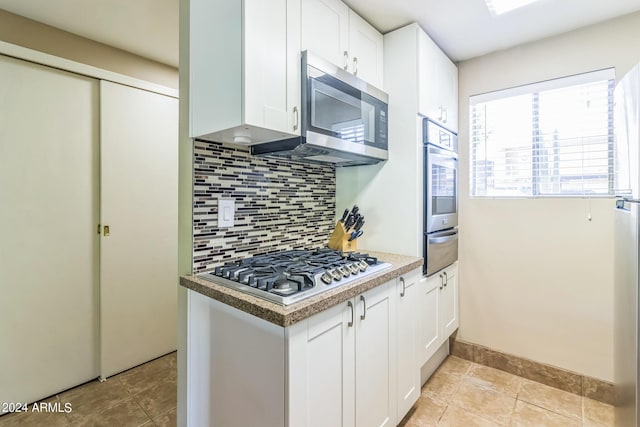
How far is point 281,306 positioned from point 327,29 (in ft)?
4.43

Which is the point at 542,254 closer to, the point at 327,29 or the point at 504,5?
the point at 504,5

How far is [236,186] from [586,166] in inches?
86.6

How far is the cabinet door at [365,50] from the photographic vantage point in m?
1.69

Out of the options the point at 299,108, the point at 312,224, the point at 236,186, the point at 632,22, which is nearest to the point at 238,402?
the point at 236,186

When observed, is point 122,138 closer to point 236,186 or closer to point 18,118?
point 18,118

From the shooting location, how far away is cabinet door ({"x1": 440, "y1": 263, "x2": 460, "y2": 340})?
217 centimetres

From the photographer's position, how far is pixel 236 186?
153cm

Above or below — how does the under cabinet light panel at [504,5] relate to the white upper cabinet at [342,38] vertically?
above

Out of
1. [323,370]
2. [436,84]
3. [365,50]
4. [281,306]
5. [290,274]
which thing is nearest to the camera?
[281,306]

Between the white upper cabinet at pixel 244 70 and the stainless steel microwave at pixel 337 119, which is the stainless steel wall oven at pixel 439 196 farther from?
the white upper cabinet at pixel 244 70

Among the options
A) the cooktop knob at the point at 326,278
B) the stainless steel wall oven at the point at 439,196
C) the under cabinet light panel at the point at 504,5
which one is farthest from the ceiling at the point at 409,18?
the cooktop knob at the point at 326,278

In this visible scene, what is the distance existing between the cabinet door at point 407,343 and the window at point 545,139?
3.66 feet

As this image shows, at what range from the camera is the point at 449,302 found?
2252mm

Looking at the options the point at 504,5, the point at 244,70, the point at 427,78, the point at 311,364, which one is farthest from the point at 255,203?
the point at 504,5
